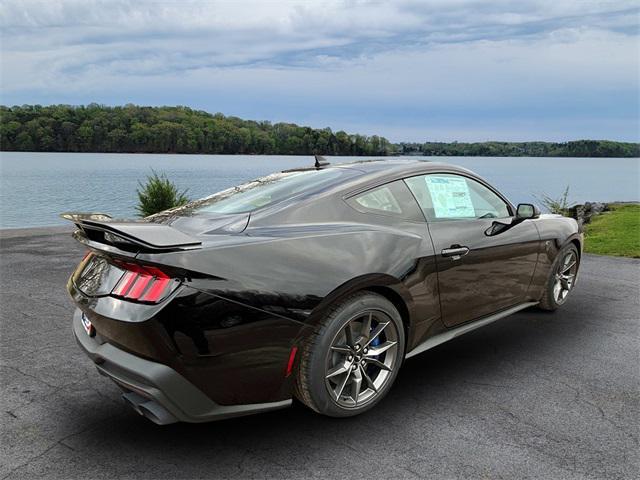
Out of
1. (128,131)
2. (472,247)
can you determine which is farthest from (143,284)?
(128,131)

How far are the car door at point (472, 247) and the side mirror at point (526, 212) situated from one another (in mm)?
64

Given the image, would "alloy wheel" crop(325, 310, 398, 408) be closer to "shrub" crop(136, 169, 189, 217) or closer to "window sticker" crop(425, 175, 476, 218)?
"window sticker" crop(425, 175, 476, 218)

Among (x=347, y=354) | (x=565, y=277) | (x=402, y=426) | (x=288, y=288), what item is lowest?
(x=402, y=426)

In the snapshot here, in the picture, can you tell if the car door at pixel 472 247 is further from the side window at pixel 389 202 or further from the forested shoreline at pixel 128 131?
the forested shoreline at pixel 128 131

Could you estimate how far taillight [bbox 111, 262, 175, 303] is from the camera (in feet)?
7.79

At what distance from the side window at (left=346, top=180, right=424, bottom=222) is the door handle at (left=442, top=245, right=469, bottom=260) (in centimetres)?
26

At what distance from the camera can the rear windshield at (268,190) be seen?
3.21m

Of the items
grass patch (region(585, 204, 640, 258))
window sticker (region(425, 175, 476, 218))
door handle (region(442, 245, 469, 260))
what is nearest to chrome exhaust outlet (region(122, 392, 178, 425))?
door handle (region(442, 245, 469, 260))

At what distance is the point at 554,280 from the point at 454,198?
1856 mm

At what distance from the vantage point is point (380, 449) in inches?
105

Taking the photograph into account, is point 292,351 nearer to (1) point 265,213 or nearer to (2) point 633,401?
(1) point 265,213

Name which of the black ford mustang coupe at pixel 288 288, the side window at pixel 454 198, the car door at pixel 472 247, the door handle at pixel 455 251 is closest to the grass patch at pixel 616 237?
the car door at pixel 472 247

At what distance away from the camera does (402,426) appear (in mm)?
2910

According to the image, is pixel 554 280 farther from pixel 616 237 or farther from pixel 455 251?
pixel 616 237
